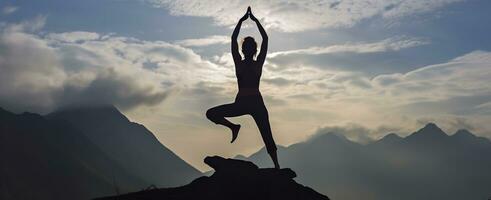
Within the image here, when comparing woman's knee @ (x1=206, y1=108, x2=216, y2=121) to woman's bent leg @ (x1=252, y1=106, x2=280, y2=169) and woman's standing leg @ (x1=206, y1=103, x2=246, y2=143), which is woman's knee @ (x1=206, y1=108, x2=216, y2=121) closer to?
woman's standing leg @ (x1=206, y1=103, x2=246, y2=143)

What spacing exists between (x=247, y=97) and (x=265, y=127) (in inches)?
34.9

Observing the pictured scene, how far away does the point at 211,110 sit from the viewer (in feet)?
44.0

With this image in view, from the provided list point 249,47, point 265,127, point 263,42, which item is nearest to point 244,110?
point 265,127

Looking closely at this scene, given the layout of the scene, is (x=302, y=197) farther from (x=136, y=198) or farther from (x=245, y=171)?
(x=136, y=198)

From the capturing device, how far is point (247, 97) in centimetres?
1355

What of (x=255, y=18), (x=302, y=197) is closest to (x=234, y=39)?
(x=255, y=18)

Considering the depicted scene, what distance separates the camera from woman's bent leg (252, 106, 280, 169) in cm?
1355

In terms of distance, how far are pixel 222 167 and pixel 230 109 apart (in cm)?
154

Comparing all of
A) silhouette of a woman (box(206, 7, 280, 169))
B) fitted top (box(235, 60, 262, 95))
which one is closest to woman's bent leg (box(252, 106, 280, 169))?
silhouette of a woman (box(206, 7, 280, 169))

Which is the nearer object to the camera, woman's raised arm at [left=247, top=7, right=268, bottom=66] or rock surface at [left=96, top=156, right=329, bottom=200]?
rock surface at [left=96, top=156, right=329, bottom=200]

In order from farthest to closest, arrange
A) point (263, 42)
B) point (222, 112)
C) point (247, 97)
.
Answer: point (263, 42) → point (247, 97) → point (222, 112)

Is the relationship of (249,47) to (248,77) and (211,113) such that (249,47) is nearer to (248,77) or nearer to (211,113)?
(248,77)

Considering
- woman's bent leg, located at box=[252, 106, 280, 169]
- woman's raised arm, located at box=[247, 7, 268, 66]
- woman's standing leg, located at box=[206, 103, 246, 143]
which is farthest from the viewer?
woman's raised arm, located at box=[247, 7, 268, 66]

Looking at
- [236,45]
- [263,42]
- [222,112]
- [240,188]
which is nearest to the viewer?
[240,188]
